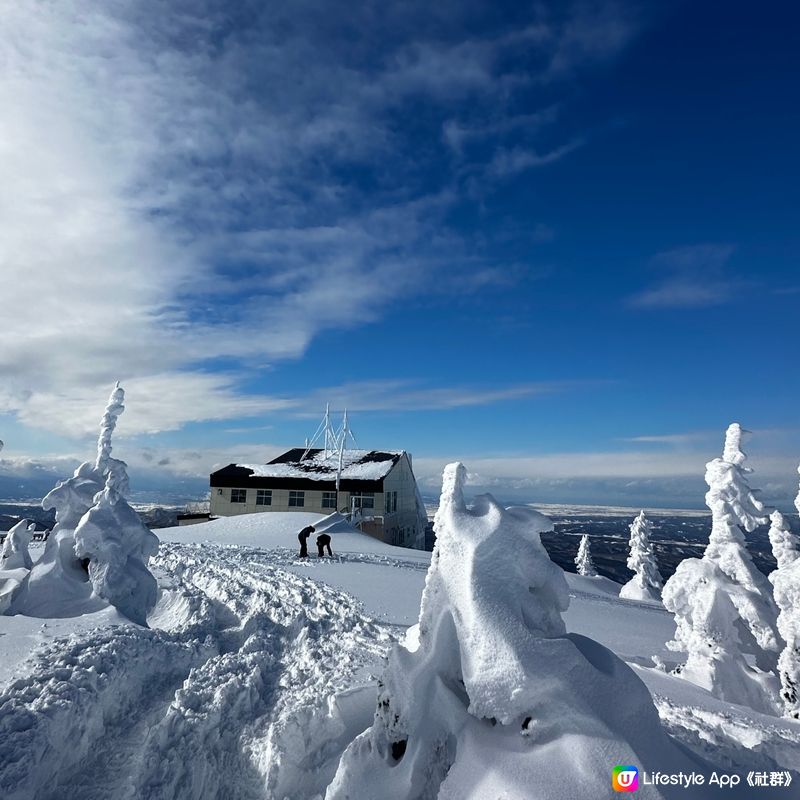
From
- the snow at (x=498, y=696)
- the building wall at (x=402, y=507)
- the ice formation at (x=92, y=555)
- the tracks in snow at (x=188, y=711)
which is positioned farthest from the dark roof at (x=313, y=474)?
the snow at (x=498, y=696)

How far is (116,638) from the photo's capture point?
8.80 m

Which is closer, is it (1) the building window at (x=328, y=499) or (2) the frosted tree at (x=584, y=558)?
(1) the building window at (x=328, y=499)

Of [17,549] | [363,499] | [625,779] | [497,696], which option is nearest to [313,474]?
[363,499]

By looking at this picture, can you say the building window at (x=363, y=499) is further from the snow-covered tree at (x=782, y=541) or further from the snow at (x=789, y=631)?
the snow at (x=789, y=631)

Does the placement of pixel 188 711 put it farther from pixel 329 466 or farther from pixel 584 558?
pixel 584 558

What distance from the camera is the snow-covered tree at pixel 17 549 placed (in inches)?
578

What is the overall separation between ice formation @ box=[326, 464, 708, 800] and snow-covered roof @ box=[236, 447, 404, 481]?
34476 millimetres

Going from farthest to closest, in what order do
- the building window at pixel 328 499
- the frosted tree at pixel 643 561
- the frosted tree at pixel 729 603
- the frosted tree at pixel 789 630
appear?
1. the building window at pixel 328 499
2. the frosted tree at pixel 643 561
3. the frosted tree at pixel 729 603
4. the frosted tree at pixel 789 630

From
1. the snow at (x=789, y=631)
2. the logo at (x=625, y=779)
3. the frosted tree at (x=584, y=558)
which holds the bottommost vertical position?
the frosted tree at (x=584, y=558)

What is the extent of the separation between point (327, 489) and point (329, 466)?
9.98 ft

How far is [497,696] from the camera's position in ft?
13.7

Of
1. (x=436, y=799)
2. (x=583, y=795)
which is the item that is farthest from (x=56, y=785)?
(x=583, y=795)

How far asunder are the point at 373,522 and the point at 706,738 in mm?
31046

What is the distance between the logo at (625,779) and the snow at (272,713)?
5 cm
